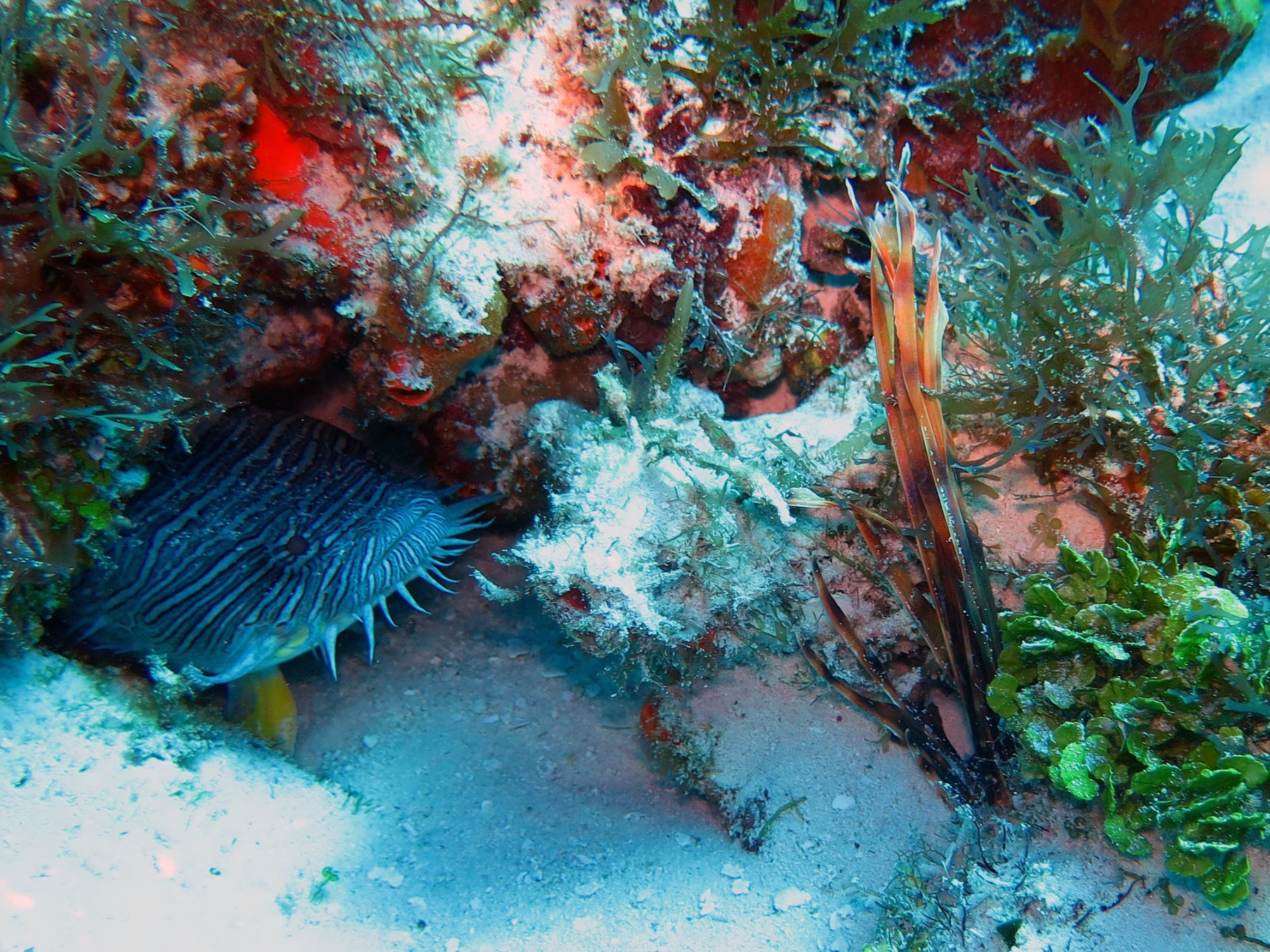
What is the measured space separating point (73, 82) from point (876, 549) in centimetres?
314

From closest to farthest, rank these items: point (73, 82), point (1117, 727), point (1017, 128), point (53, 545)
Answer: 1. point (73, 82)
2. point (1117, 727)
3. point (53, 545)
4. point (1017, 128)

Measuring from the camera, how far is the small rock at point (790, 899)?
8.32 feet

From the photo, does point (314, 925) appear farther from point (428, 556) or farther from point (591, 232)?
point (591, 232)

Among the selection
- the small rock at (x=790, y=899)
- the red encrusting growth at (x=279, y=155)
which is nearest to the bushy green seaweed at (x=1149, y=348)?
the small rock at (x=790, y=899)

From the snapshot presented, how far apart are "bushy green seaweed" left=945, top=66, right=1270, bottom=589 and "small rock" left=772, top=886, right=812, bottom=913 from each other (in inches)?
75.0

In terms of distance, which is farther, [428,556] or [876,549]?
[428,556]

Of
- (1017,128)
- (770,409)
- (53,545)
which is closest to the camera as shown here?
(53,545)

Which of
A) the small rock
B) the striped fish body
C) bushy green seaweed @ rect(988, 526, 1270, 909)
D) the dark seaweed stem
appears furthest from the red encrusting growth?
the small rock

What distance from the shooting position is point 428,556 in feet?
10.4

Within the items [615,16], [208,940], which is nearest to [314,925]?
[208,940]

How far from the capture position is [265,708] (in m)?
3.19

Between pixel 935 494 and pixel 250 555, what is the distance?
2822 millimetres

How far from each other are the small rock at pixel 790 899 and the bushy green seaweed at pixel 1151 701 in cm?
98

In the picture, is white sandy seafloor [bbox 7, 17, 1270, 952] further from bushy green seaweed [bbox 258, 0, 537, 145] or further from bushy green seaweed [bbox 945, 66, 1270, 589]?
bushy green seaweed [bbox 258, 0, 537, 145]
